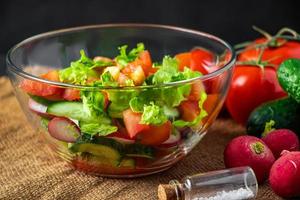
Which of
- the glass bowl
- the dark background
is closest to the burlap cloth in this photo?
the glass bowl

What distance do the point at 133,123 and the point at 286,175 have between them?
34 centimetres

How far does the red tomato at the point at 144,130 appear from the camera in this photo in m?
1.30

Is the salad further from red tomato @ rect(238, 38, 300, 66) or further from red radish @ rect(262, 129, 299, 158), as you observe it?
red tomato @ rect(238, 38, 300, 66)

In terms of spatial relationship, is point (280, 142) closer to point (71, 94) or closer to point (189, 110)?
point (189, 110)

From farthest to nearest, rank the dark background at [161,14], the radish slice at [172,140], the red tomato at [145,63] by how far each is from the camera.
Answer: the dark background at [161,14] < the red tomato at [145,63] < the radish slice at [172,140]

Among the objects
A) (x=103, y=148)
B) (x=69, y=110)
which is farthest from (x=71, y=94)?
(x=103, y=148)

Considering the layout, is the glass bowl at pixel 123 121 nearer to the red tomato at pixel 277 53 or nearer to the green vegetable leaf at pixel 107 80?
the green vegetable leaf at pixel 107 80

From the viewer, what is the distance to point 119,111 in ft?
4.32

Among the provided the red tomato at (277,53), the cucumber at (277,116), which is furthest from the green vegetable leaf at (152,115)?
the red tomato at (277,53)

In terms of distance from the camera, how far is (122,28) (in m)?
1.81

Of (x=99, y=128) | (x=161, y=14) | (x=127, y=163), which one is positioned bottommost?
(x=161, y=14)

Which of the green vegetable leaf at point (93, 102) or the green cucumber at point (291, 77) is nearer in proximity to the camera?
the green vegetable leaf at point (93, 102)

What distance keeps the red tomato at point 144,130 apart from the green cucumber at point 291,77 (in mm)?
414

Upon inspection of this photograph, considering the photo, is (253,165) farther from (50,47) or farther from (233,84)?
(50,47)
